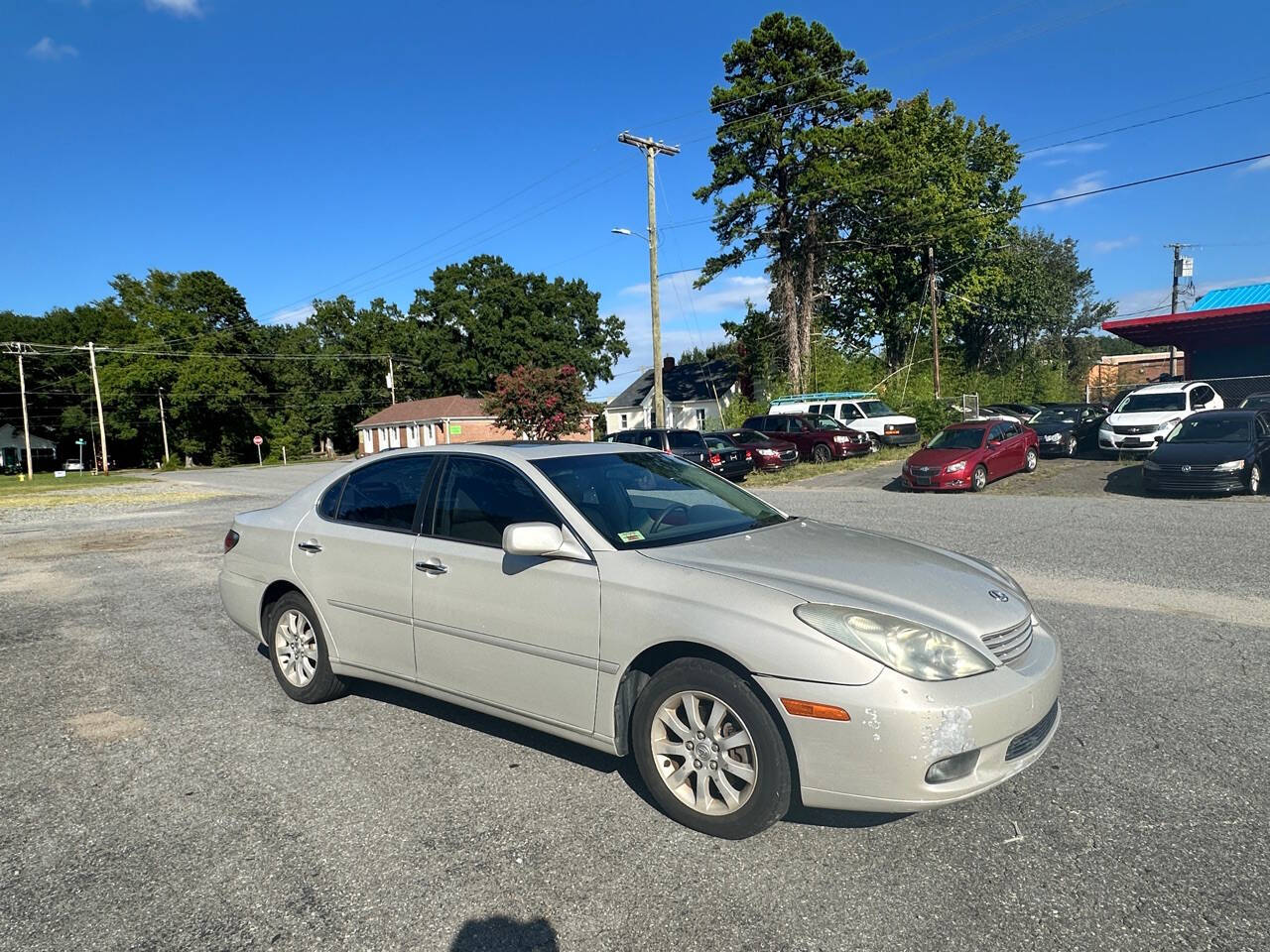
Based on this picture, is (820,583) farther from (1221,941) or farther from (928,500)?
(928,500)

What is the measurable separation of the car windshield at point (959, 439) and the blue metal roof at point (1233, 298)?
11006 millimetres

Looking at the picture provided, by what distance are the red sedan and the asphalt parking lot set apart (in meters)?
12.6

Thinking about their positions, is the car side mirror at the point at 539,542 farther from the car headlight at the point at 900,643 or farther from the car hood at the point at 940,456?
the car hood at the point at 940,456

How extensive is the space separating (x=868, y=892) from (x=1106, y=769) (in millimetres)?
1565

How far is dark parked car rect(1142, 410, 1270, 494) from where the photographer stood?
14391 mm

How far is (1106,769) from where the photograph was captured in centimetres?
370

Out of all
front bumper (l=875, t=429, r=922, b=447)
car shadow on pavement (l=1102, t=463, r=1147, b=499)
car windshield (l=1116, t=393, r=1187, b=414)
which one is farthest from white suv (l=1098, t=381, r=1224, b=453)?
front bumper (l=875, t=429, r=922, b=447)

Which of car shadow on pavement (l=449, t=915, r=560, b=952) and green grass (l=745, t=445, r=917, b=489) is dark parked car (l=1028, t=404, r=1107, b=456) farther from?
car shadow on pavement (l=449, t=915, r=560, b=952)

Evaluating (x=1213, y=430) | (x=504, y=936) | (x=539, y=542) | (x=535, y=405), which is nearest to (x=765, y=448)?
(x=1213, y=430)

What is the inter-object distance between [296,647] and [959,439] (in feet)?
57.4

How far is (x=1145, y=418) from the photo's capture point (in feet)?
67.9

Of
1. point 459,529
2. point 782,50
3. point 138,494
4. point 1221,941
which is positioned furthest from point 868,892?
point 782,50

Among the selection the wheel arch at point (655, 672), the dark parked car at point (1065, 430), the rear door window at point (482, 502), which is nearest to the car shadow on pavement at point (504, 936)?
the wheel arch at point (655, 672)

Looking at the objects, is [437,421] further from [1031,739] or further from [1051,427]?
[1031,739]
